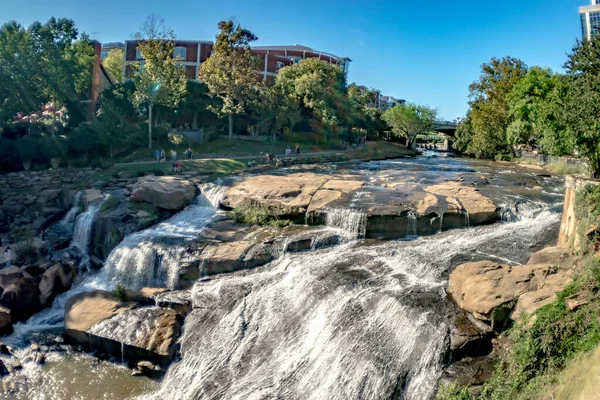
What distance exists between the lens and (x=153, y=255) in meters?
20.5

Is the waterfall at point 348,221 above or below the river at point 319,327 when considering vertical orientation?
above

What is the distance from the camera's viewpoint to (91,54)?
48.9 meters

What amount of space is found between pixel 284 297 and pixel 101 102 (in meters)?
42.5

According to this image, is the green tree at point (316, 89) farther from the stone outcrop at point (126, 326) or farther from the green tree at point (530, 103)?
the stone outcrop at point (126, 326)

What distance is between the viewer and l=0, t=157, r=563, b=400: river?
1276 cm

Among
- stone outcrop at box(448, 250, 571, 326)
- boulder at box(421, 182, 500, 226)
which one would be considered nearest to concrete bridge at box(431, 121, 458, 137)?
boulder at box(421, 182, 500, 226)

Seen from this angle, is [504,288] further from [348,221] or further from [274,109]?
[274,109]

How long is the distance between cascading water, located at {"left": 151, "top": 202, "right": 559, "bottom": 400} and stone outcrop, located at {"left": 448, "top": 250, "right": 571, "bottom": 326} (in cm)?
76

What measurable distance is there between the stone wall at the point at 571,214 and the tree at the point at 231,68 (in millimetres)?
35771

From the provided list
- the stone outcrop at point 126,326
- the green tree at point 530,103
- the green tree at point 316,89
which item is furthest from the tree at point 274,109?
the stone outcrop at point 126,326

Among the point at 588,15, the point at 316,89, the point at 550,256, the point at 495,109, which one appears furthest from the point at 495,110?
the point at 588,15

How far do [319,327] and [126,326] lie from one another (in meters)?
6.87

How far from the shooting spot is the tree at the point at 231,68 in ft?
159

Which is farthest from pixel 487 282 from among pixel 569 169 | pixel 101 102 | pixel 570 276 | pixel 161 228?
pixel 101 102
